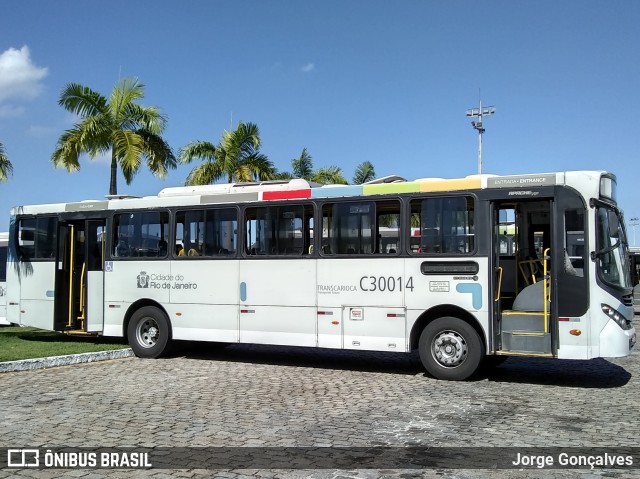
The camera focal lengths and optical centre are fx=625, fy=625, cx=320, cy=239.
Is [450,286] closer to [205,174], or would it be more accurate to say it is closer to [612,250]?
[612,250]

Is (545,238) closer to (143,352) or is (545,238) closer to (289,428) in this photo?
(289,428)

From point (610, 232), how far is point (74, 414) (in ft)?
27.2

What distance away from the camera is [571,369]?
11828 millimetres

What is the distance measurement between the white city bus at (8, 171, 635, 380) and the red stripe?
21 millimetres

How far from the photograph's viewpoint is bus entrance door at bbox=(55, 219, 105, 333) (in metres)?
13.9

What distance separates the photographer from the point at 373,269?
431 inches

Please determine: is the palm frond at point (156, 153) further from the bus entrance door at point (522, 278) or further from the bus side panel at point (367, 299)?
the bus entrance door at point (522, 278)

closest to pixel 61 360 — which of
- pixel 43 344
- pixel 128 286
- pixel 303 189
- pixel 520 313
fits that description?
pixel 128 286

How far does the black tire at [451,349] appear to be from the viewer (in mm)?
10102

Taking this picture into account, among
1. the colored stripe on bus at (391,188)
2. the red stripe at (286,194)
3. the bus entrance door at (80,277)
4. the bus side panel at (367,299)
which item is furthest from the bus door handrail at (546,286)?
the bus entrance door at (80,277)

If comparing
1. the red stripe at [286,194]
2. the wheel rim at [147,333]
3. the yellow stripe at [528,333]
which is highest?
the red stripe at [286,194]

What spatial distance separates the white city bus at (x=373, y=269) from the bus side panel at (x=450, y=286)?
0.07ft

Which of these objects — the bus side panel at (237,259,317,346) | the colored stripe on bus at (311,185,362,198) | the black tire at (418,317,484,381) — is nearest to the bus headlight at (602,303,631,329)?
the black tire at (418,317,484,381)

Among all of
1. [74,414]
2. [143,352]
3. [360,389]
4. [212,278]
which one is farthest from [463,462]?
[143,352]
